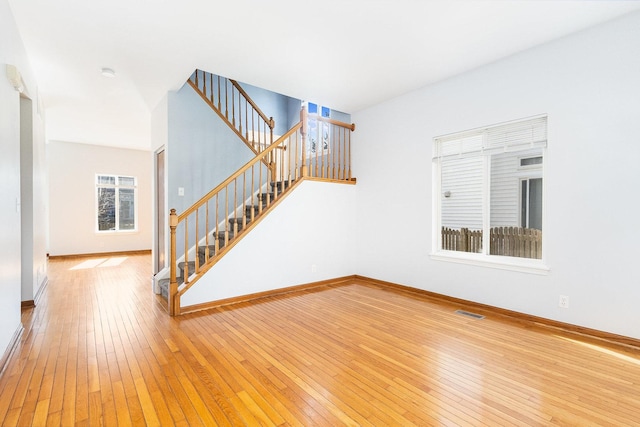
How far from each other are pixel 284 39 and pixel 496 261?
3538 mm

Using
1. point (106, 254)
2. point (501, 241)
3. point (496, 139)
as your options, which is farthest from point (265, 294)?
point (106, 254)

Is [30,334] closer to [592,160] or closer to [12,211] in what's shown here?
[12,211]

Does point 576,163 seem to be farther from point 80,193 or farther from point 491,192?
point 80,193

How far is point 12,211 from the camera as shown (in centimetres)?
274

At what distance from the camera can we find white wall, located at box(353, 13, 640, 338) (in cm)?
285

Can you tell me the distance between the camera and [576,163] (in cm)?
313

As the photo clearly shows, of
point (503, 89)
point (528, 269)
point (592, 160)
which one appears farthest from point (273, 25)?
point (528, 269)

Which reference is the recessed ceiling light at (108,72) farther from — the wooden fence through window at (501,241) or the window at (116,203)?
the window at (116,203)

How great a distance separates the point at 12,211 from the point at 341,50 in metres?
3.59

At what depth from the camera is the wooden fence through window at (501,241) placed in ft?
11.8

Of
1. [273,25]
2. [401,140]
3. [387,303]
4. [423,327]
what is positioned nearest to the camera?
[273,25]

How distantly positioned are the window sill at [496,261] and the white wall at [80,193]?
8374 mm

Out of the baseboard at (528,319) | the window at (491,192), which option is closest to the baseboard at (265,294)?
the baseboard at (528,319)

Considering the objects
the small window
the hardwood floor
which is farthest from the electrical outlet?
the small window
